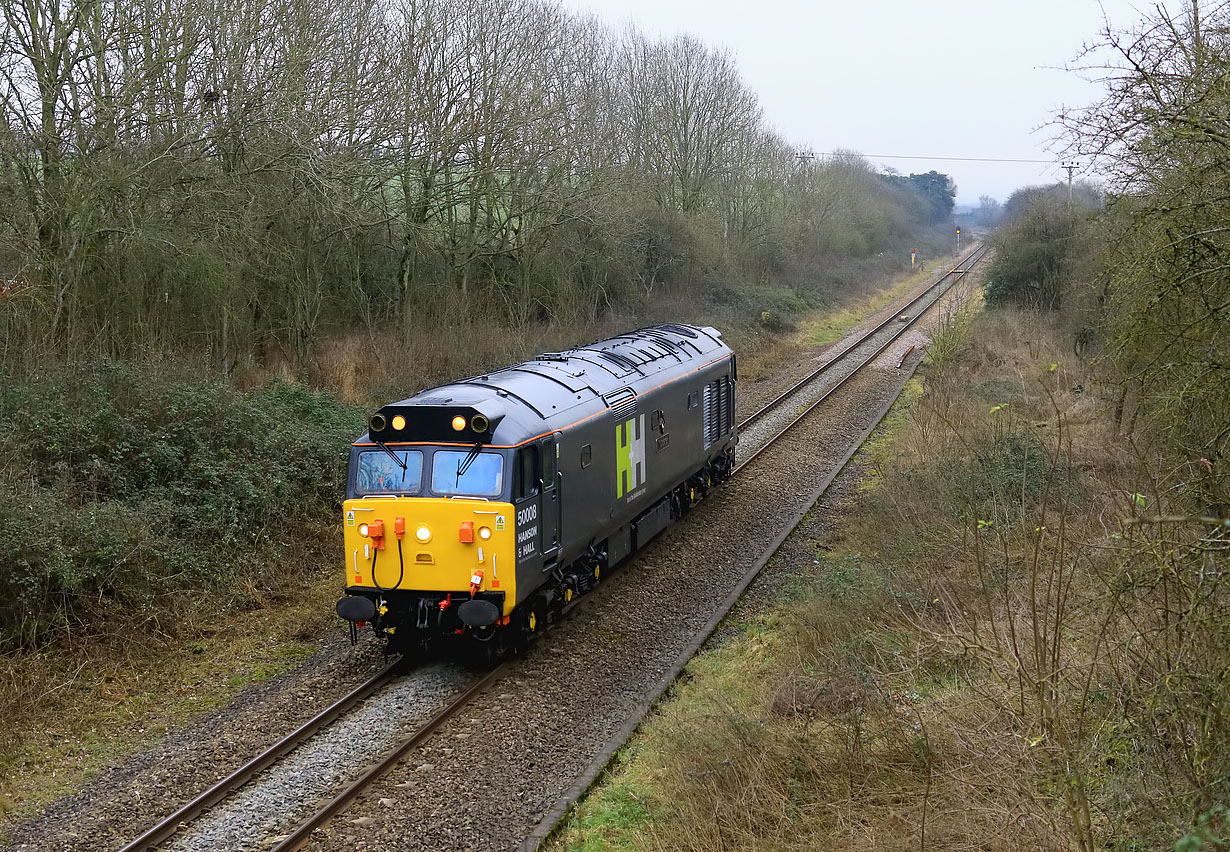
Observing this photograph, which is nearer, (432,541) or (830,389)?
(432,541)

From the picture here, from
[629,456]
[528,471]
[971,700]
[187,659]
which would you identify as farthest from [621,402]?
[971,700]

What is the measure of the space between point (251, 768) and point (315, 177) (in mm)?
11751

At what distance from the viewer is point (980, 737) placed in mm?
6566

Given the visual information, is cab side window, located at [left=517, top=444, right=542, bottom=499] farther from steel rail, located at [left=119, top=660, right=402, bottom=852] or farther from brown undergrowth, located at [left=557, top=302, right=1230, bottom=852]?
brown undergrowth, located at [left=557, top=302, right=1230, bottom=852]

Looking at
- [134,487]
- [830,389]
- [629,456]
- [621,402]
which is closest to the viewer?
[134,487]

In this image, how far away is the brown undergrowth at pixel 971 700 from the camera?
477 cm

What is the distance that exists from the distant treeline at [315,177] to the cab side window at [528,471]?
771 centimetres

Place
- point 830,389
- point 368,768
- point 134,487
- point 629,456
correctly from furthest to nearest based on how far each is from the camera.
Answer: point 830,389 < point 629,456 < point 134,487 < point 368,768

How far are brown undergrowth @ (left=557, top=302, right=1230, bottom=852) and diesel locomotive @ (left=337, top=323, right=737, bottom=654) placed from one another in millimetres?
2016

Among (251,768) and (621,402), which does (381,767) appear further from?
(621,402)

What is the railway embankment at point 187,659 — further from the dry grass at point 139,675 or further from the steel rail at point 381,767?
the steel rail at point 381,767

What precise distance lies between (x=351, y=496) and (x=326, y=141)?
11656mm

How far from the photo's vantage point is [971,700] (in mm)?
6566

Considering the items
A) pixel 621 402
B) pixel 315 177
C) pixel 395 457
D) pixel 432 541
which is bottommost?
pixel 432 541
